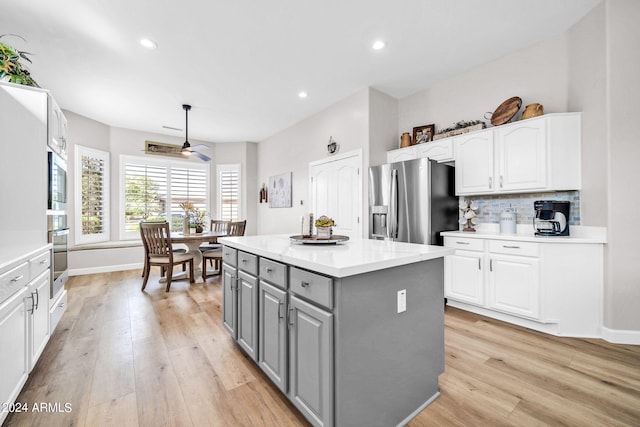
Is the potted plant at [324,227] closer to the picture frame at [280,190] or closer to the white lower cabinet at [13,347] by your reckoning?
the white lower cabinet at [13,347]

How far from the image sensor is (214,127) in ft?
18.7

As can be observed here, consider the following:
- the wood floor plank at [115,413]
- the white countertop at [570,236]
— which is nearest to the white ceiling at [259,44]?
the white countertop at [570,236]

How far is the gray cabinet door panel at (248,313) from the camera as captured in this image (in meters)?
1.87

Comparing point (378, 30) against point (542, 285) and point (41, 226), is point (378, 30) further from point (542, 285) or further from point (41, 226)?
point (41, 226)

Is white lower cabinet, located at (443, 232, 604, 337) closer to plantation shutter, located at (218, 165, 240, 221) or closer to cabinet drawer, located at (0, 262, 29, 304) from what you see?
cabinet drawer, located at (0, 262, 29, 304)

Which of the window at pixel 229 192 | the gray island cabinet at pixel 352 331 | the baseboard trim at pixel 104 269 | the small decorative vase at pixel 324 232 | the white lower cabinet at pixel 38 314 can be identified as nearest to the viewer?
the gray island cabinet at pixel 352 331

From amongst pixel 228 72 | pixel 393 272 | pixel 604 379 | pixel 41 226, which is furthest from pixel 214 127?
pixel 604 379

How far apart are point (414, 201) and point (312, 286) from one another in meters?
2.36

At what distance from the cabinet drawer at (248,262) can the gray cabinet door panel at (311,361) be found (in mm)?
491

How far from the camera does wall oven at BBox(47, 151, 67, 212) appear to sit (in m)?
2.24

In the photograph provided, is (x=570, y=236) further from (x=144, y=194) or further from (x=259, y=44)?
(x=144, y=194)

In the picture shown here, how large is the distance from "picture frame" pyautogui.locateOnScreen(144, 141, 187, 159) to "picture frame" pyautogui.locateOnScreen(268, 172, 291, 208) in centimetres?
202

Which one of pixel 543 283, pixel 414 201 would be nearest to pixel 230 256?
pixel 414 201

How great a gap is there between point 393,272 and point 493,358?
57.0 inches
